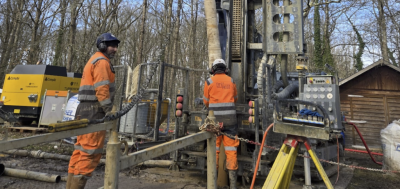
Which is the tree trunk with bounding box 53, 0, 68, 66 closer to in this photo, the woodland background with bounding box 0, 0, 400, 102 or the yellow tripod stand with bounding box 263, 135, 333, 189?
the woodland background with bounding box 0, 0, 400, 102

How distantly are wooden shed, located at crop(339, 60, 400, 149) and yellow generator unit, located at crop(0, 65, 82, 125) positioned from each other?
1382 centimetres

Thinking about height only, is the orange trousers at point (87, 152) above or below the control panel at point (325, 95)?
below

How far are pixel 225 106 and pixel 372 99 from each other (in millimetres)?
11476

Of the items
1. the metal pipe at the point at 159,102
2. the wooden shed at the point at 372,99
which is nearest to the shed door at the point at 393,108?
the wooden shed at the point at 372,99

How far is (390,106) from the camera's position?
12.0 meters

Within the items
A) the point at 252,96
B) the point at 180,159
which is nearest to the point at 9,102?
the point at 180,159

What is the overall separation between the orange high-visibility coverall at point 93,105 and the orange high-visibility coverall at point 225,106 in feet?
5.59

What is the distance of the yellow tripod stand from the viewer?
8.55 feet

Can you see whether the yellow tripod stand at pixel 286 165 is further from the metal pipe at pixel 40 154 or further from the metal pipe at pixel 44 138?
the metal pipe at pixel 40 154

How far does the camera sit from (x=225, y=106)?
4.16 metres

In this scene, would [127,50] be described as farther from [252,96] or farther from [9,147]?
[9,147]

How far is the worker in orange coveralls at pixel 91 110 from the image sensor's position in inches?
120

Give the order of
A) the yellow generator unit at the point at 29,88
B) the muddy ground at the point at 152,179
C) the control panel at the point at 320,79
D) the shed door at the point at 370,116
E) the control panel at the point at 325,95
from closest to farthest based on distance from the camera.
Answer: the muddy ground at the point at 152,179
the control panel at the point at 325,95
the control panel at the point at 320,79
the yellow generator unit at the point at 29,88
the shed door at the point at 370,116

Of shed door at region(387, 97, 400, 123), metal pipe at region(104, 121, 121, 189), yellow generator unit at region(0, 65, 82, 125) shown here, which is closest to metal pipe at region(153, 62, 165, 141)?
metal pipe at region(104, 121, 121, 189)
